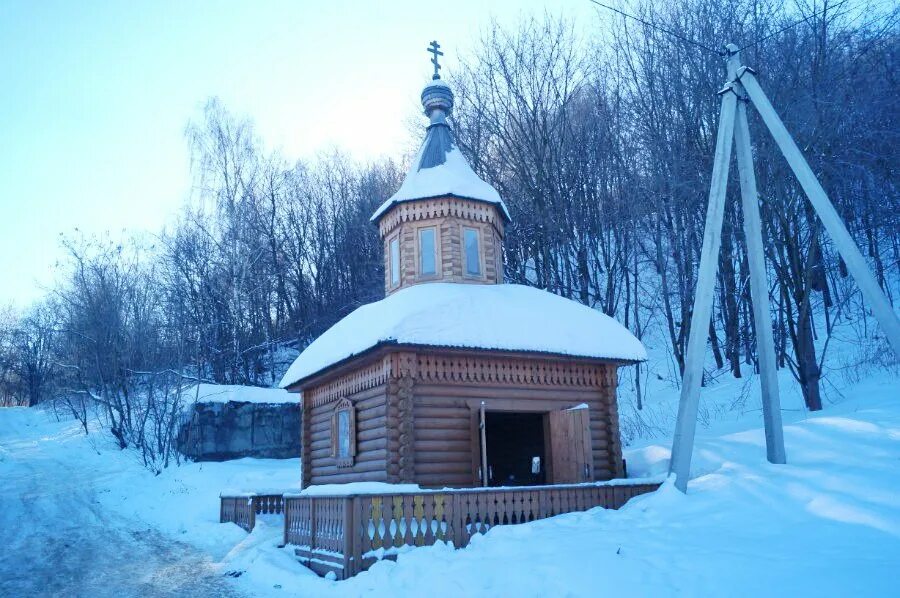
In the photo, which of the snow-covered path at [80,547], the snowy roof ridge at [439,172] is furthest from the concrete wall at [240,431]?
the snowy roof ridge at [439,172]

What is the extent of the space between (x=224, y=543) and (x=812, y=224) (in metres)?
17.1

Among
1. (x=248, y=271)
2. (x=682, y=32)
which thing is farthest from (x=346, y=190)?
(x=682, y=32)

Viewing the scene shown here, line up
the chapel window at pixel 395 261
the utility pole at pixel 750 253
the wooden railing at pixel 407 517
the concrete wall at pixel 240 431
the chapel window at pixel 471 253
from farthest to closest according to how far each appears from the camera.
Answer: the concrete wall at pixel 240 431
the chapel window at pixel 395 261
the chapel window at pixel 471 253
the utility pole at pixel 750 253
the wooden railing at pixel 407 517

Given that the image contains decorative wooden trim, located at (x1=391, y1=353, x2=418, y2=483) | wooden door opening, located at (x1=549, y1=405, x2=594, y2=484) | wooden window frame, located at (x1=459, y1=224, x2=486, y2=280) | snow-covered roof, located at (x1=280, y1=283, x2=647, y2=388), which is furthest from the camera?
wooden window frame, located at (x1=459, y1=224, x2=486, y2=280)

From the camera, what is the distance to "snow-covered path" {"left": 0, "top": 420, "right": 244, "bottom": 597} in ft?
34.7

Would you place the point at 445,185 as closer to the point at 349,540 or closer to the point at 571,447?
the point at 571,447

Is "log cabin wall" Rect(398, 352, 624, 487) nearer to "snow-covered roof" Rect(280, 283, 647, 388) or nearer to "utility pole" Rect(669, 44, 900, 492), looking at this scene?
"snow-covered roof" Rect(280, 283, 647, 388)

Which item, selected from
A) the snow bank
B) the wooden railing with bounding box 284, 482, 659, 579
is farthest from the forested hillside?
the wooden railing with bounding box 284, 482, 659, 579

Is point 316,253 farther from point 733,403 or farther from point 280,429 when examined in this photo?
point 733,403

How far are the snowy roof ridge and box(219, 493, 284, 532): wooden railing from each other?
7537mm

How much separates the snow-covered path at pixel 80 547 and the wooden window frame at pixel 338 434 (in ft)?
10.5

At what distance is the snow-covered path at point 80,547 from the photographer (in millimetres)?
10570

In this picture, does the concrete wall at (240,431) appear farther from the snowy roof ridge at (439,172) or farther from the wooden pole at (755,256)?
the wooden pole at (755,256)

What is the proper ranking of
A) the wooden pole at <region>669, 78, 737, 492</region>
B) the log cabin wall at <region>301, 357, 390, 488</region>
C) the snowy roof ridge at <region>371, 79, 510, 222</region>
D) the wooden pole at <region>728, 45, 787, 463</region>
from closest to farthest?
the wooden pole at <region>669, 78, 737, 492</region> < the wooden pole at <region>728, 45, 787, 463</region> < the log cabin wall at <region>301, 357, 390, 488</region> < the snowy roof ridge at <region>371, 79, 510, 222</region>
